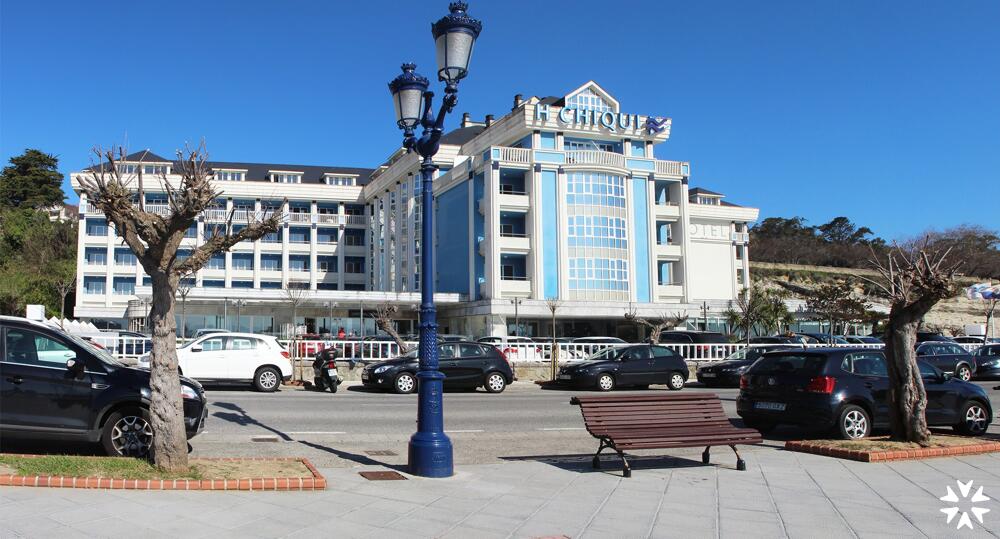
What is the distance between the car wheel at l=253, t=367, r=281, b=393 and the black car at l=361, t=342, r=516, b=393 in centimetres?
268

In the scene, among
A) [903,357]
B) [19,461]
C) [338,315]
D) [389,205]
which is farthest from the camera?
[389,205]

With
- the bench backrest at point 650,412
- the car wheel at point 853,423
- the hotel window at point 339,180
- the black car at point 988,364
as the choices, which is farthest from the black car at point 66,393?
the hotel window at point 339,180

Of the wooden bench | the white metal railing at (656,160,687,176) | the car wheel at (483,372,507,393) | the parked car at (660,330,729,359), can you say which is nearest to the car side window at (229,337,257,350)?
the car wheel at (483,372,507,393)

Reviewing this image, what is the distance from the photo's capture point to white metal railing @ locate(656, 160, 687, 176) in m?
57.2

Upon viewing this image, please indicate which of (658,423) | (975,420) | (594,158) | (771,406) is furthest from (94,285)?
(975,420)

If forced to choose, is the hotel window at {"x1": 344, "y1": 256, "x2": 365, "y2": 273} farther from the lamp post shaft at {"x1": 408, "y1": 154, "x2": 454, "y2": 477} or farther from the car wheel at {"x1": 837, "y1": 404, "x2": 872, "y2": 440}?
the lamp post shaft at {"x1": 408, "y1": 154, "x2": 454, "y2": 477}

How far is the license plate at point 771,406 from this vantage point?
1274 cm

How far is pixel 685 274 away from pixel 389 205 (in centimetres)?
2769

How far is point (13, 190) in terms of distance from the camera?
7825 centimetres

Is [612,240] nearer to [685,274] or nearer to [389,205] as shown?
[685,274]

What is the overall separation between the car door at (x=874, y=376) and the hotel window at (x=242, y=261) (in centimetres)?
6830

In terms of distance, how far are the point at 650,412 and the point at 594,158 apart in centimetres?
4520

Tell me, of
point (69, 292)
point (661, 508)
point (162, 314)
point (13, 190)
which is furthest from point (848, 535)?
point (13, 190)

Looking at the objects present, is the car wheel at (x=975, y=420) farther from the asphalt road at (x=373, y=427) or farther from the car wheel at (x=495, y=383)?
the car wheel at (x=495, y=383)
